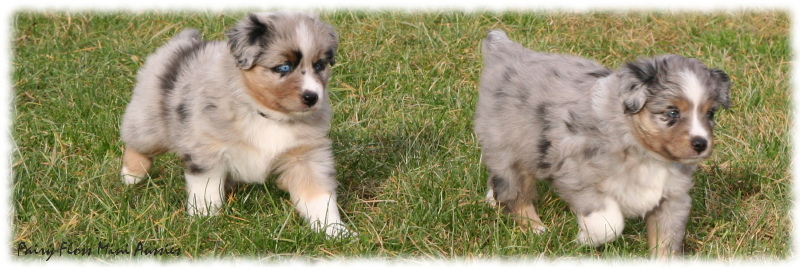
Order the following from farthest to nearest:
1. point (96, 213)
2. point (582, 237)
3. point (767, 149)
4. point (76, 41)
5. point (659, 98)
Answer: point (76, 41), point (767, 149), point (96, 213), point (582, 237), point (659, 98)

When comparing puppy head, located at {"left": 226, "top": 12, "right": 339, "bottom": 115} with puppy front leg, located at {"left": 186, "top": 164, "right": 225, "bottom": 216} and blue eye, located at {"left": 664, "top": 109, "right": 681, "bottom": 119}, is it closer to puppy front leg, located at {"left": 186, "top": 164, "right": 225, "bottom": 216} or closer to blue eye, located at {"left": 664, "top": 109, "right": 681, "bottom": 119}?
puppy front leg, located at {"left": 186, "top": 164, "right": 225, "bottom": 216}

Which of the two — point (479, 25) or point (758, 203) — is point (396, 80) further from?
point (758, 203)

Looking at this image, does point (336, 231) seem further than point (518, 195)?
No

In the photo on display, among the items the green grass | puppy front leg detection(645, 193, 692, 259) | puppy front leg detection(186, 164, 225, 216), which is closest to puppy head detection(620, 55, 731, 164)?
puppy front leg detection(645, 193, 692, 259)

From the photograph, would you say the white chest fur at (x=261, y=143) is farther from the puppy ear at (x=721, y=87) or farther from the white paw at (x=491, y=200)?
the puppy ear at (x=721, y=87)

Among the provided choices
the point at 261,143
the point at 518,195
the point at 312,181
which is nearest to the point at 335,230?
the point at 312,181

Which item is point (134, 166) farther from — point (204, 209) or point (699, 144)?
point (699, 144)

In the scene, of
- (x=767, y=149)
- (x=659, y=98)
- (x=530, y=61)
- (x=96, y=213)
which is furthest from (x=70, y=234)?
(x=767, y=149)
